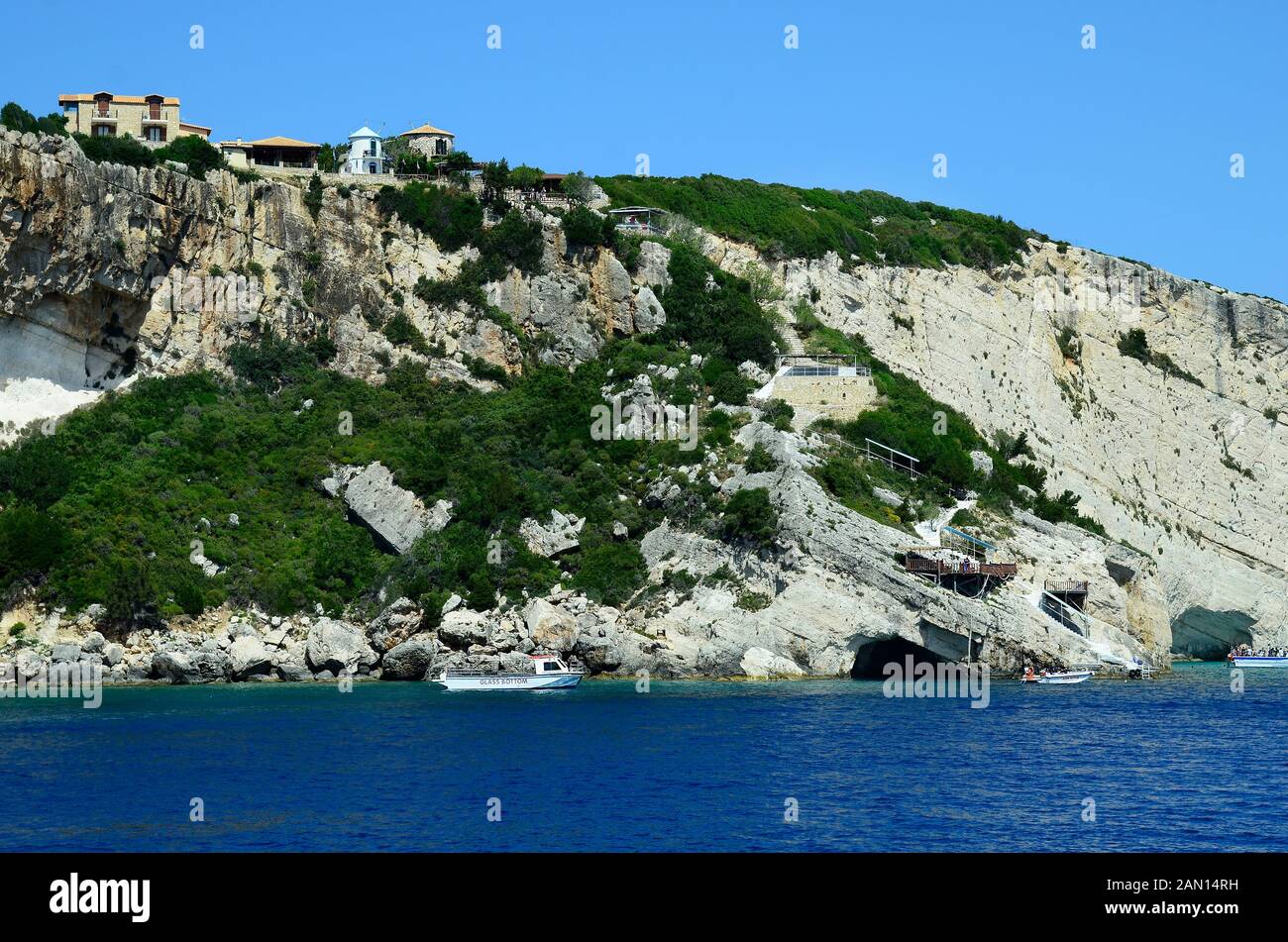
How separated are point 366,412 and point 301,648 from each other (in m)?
13.5

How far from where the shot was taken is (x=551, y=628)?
52.6 meters

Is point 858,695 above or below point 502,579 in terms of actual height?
below

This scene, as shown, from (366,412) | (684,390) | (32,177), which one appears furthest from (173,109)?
(684,390)

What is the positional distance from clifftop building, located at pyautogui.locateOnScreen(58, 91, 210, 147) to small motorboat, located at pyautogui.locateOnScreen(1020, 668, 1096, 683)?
4048 cm

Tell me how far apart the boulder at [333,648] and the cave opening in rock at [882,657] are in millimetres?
16634

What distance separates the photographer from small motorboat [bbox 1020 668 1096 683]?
5262cm

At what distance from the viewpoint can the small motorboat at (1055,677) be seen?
52.6 m

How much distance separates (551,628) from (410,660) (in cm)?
479

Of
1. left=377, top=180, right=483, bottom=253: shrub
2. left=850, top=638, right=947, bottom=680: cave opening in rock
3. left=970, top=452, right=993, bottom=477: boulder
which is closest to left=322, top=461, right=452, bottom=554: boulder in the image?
left=377, top=180, right=483, bottom=253: shrub

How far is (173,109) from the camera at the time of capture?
6838cm

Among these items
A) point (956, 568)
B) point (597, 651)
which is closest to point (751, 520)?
point (597, 651)

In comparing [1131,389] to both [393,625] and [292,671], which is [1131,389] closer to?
[393,625]

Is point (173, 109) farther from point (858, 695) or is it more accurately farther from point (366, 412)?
point (858, 695)

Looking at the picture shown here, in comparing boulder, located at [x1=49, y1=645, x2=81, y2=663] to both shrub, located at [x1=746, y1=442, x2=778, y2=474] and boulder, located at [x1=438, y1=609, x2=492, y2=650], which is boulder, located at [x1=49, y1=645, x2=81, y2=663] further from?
shrub, located at [x1=746, y1=442, x2=778, y2=474]
